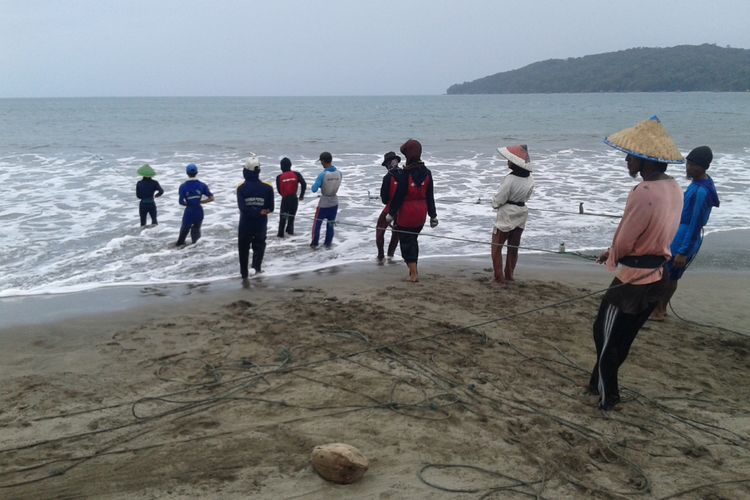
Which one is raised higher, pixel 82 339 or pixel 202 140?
pixel 202 140

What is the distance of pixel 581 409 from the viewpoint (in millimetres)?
4070

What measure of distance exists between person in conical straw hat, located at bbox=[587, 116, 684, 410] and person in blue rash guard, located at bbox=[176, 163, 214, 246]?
7127 millimetres

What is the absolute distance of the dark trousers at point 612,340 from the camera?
3.93 meters

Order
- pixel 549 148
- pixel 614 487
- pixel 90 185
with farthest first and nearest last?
pixel 549 148
pixel 90 185
pixel 614 487

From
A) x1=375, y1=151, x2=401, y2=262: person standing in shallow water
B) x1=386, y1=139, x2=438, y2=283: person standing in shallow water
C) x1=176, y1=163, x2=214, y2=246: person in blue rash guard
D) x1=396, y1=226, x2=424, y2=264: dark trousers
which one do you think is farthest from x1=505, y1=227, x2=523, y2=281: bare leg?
x1=176, y1=163, x2=214, y2=246: person in blue rash guard

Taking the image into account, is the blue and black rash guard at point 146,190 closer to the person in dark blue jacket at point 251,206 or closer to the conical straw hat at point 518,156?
the person in dark blue jacket at point 251,206

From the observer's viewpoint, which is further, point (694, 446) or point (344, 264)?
point (344, 264)

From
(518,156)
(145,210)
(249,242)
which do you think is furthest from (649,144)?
(145,210)

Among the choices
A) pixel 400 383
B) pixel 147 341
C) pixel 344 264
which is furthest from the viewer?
pixel 344 264

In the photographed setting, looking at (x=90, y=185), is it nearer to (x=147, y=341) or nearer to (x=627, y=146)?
(x=147, y=341)

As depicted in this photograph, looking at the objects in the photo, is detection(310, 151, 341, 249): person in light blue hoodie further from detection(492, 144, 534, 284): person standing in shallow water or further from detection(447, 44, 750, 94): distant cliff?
detection(447, 44, 750, 94): distant cliff

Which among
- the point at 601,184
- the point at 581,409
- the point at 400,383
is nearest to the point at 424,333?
the point at 400,383

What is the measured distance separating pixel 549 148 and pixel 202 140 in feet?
57.0

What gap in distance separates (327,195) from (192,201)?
2.18 metres
